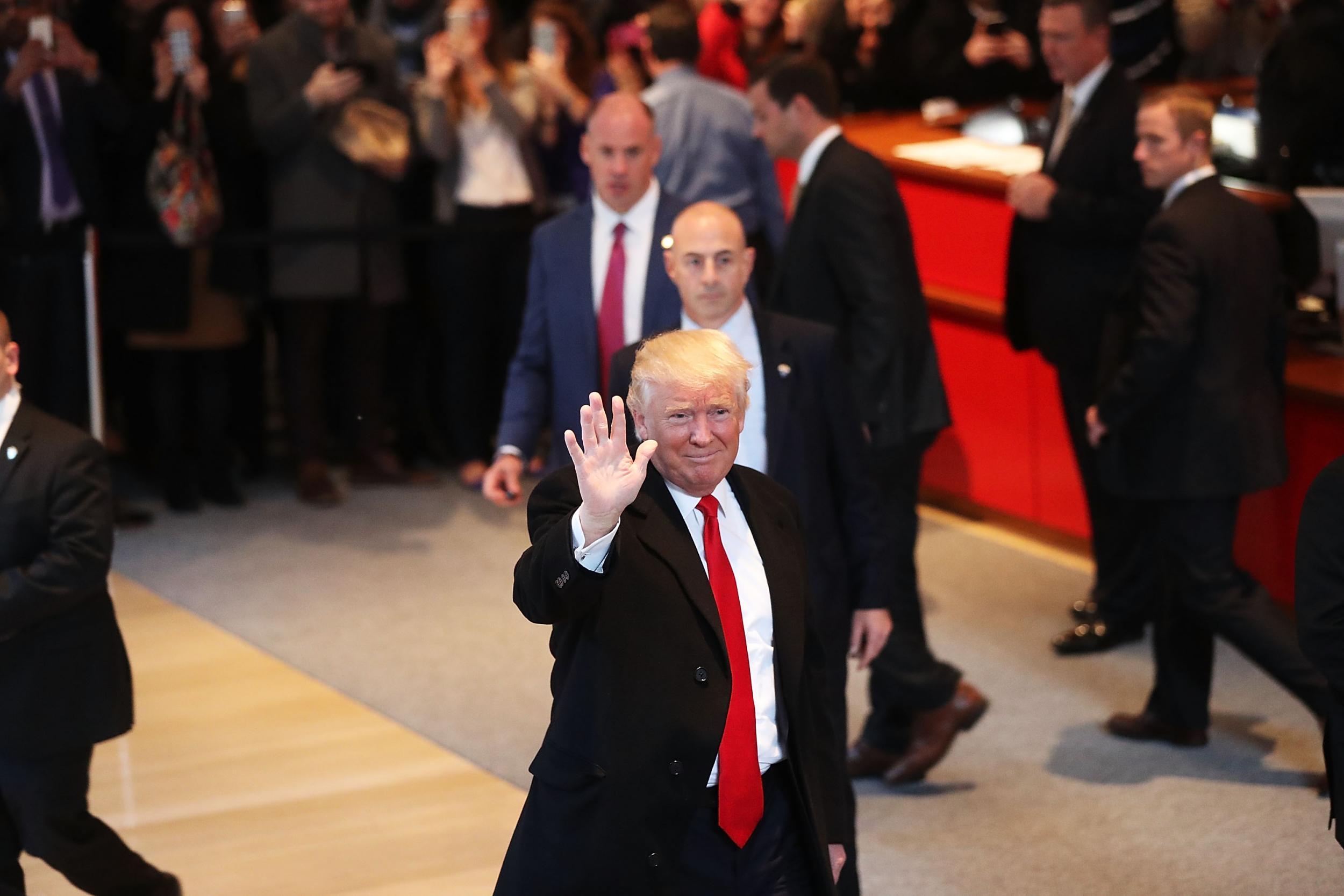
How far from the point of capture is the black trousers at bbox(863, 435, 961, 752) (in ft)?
16.3

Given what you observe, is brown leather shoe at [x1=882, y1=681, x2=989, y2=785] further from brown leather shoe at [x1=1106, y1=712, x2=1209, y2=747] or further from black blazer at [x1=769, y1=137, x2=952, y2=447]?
black blazer at [x1=769, y1=137, x2=952, y2=447]

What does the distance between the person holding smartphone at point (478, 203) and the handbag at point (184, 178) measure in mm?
866

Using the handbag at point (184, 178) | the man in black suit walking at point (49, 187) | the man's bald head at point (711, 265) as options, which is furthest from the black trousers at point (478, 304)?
the man's bald head at point (711, 265)

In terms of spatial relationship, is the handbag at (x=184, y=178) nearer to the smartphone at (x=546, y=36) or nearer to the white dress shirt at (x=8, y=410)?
the smartphone at (x=546, y=36)

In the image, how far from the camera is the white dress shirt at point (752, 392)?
3.93m

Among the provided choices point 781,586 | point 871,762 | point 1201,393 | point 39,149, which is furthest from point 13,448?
point 39,149

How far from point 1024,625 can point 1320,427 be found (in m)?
1.12

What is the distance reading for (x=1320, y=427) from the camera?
583 centimetres

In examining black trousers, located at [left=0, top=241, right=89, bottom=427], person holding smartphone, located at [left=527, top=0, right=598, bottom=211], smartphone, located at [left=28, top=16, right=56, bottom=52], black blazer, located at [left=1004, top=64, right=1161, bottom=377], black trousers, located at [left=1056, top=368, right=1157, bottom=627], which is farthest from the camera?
person holding smartphone, located at [left=527, top=0, right=598, bottom=211]

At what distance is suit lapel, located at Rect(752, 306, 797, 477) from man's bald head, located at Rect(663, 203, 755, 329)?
146 mm

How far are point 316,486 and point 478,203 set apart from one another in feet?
4.25

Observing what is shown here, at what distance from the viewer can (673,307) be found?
4672 millimetres

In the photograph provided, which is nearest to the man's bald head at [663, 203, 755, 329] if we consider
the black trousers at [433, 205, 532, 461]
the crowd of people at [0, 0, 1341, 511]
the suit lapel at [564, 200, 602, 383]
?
the suit lapel at [564, 200, 602, 383]

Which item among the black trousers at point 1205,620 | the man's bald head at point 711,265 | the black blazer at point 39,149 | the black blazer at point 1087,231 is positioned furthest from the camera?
the black blazer at point 39,149
